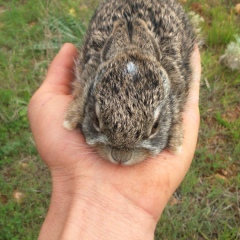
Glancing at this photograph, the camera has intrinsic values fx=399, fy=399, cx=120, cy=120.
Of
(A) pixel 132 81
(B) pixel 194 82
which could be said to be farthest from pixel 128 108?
(B) pixel 194 82

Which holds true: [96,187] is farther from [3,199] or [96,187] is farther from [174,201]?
[3,199]

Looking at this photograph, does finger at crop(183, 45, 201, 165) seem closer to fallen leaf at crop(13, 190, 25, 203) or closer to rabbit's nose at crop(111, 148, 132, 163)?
rabbit's nose at crop(111, 148, 132, 163)

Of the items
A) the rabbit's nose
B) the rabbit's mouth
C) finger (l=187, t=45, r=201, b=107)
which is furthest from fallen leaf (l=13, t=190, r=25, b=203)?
finger (l=187, t=45, r=201, b=107)

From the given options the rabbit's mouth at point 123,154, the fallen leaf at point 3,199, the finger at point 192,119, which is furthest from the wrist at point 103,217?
the fallen leaf at point 3,199

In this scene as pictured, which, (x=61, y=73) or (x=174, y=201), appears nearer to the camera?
(x=61, y=73)

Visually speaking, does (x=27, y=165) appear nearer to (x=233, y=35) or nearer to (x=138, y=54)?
(x=138, y=54)

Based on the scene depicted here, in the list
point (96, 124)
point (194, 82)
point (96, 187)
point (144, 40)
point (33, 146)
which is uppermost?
point (144, 40)
